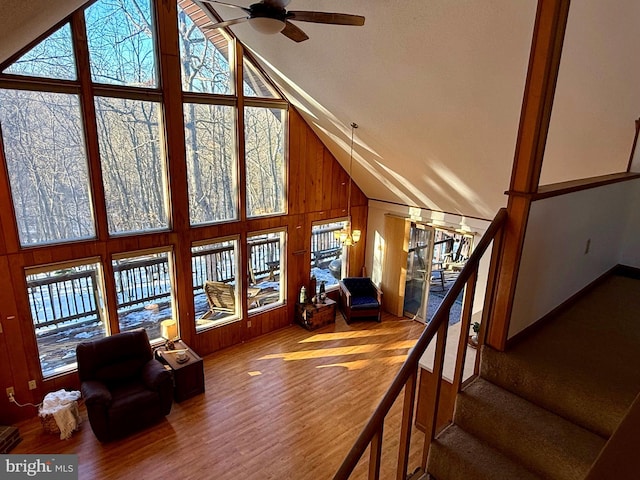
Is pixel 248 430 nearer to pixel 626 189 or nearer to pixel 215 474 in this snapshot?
pixel 215 474

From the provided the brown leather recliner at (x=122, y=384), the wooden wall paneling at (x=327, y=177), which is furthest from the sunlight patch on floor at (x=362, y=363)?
the wooden wall paneling at (x=327, y=177)

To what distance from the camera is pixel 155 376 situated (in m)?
5.06

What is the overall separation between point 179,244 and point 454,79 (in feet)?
14.6

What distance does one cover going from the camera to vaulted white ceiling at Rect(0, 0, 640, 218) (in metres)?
3.09

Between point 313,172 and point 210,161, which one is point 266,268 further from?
point 210,161

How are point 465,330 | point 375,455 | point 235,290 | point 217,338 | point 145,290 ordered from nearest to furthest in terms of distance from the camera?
point 375,455 < point 465,330 < point 145,290 < point 217,338 < point 235,290

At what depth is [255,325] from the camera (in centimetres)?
729

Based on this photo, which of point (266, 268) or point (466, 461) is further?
point (266, 268)

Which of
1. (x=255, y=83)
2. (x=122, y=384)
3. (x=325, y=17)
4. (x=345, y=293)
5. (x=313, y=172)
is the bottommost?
(x=122, y=384)

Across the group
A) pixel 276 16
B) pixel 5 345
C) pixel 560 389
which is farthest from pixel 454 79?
pixel 5 345

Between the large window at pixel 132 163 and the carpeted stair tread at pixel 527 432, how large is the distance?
4984 millimetres

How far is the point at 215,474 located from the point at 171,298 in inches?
109

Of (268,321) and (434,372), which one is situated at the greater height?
(434,372)

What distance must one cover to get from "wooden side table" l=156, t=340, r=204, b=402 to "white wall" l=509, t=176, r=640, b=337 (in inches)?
178
